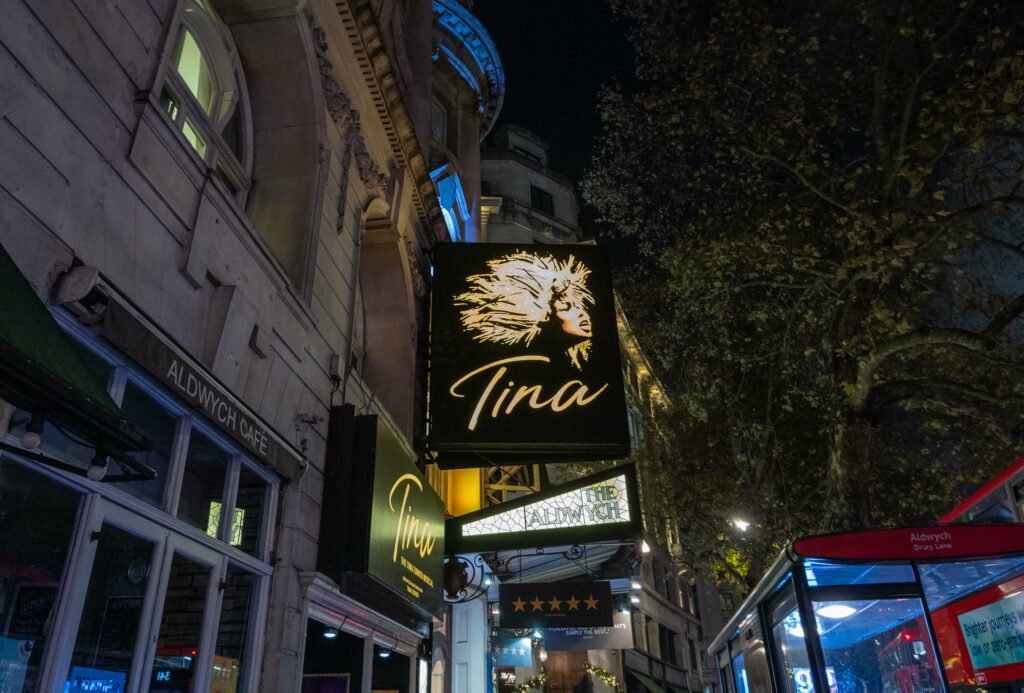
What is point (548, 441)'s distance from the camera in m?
9.98

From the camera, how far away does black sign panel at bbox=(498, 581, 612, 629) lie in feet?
41.5

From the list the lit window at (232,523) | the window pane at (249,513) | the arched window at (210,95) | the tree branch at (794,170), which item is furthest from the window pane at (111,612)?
the tree branch at (794,170)

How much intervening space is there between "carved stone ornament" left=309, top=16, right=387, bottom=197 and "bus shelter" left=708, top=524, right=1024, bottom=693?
23.9 ft

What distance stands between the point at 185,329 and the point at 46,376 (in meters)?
2.57

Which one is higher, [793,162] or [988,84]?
[793,162]

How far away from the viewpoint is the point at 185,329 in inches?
213

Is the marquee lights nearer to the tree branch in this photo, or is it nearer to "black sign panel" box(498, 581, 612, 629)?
"black sign panel" box(498, 581, 612, 629)

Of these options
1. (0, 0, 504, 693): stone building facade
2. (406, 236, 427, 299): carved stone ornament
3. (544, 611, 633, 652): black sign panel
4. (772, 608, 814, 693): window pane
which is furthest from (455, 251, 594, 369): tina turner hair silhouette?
(544, 611, 633, 652): black sign panel

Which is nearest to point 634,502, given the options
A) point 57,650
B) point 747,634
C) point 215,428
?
point 747,634

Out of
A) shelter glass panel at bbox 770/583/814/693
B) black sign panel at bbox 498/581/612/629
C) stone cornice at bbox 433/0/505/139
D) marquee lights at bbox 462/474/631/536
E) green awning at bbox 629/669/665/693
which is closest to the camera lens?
shelter glass panel at bbox 770/583/814/693

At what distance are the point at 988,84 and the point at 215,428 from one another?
1160 centimetres

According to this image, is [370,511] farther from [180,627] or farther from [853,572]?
→ [853,572]

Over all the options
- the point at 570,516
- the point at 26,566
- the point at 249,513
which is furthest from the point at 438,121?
the point at 26,566

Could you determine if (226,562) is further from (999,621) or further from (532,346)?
(999,621)
